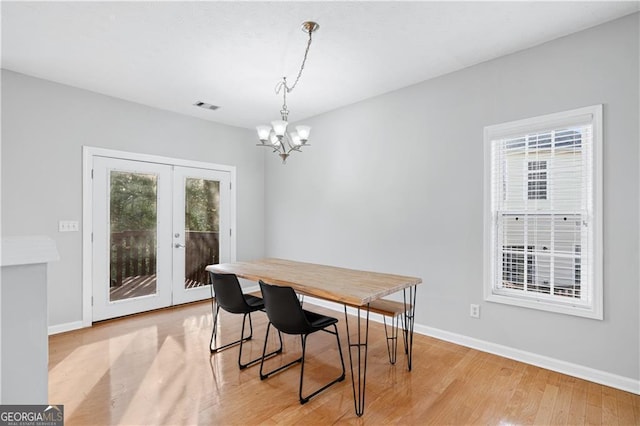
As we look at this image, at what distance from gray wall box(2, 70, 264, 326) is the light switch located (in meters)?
0.04

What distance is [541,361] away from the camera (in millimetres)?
2760

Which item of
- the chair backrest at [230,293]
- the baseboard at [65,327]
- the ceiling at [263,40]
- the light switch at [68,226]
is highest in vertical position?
the ceiling at [263,40]

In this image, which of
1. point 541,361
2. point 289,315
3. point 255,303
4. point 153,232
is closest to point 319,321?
point 289,315

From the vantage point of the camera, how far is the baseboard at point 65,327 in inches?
139

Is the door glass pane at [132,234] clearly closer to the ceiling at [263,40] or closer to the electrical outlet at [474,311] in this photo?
the ceiling at [263,40]

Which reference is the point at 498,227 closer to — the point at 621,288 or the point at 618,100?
the point at 621,288

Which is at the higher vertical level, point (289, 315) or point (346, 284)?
point (346, 284)

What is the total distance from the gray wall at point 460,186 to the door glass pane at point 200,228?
3.72ft

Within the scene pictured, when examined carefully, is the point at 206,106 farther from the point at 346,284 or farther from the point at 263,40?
the point at 346,284

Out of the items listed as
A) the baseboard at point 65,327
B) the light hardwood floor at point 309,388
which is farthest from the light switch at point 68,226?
the light hardwood floor at point 309,388

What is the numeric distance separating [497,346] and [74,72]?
4885 mm

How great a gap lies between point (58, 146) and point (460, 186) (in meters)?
4.28

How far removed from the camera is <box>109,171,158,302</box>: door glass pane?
405cm

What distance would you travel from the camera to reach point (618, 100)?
2.44 meters
